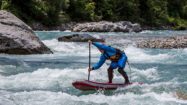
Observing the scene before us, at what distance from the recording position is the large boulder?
998 inches

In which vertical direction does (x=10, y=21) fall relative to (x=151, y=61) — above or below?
above

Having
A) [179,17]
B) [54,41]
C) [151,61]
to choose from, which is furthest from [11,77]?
[179,17]

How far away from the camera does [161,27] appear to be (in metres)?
69.6

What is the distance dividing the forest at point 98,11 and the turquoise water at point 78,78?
895 inches

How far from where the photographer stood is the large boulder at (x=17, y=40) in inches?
998

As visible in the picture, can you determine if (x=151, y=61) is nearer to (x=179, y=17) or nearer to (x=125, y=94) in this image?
(x=125, y=94)

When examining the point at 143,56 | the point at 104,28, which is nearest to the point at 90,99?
the point at 143,56

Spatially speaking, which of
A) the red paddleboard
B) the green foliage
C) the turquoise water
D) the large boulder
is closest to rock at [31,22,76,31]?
the green foliage

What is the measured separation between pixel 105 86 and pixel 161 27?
54771 mm

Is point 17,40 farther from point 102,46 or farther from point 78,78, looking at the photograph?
point 102,46

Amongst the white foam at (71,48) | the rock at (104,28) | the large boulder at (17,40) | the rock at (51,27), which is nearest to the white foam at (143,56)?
the white foam at (71,48)

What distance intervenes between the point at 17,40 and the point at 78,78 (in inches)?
303

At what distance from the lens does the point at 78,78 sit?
61.4ft

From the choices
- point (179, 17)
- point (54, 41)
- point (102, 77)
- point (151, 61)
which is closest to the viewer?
point (102, 77)
